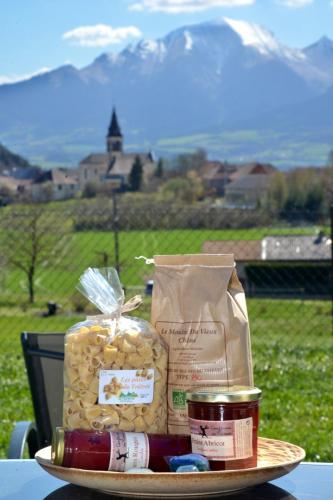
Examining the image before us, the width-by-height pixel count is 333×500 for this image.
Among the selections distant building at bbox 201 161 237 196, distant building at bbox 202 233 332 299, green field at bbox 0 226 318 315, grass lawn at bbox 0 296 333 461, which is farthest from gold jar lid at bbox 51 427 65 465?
distant building at bbox 201 161 237 196

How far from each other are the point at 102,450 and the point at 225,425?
0.70ft

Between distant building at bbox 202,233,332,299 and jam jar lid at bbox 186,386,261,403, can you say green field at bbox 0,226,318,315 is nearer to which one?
distant building at bbox 202,233,332,299

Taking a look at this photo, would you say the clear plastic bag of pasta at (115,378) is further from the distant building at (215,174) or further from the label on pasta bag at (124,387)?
the distant building at (215,174)

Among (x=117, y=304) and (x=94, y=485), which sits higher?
(x=117, y=304)

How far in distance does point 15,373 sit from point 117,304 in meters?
5.08

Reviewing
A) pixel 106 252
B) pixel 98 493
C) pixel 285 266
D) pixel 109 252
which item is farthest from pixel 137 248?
pixel 98 493

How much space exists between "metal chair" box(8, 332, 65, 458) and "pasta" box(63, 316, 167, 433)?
1.39 meters

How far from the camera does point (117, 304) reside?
1831 millimetres

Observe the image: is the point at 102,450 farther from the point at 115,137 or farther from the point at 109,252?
the point at 115,137

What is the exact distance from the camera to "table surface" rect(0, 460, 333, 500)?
1.76m

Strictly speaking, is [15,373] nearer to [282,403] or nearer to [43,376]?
[282,403]

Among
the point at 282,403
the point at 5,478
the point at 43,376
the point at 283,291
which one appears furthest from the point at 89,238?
the point at 5,478

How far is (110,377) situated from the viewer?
67.3 inches

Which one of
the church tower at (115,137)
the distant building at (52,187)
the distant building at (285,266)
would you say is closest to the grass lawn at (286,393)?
the distant building at (285,266)
